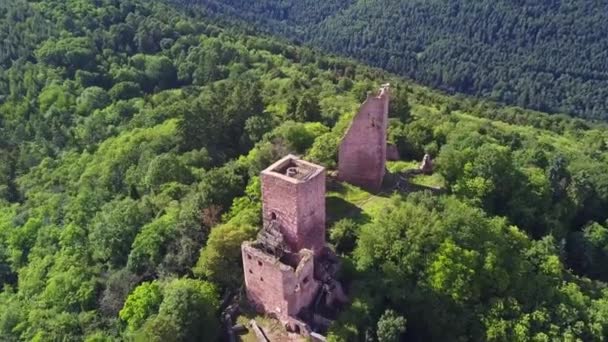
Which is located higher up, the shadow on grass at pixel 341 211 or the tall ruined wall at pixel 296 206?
the tall ruined wall at pixel 296 206

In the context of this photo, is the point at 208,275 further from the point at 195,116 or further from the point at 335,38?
the point at 335,38

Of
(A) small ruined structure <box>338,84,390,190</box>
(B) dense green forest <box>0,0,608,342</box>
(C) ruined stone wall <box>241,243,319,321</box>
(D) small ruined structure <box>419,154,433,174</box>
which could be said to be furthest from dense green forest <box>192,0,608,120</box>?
(C) ruined stone wall <box>241,243,319,321</box>

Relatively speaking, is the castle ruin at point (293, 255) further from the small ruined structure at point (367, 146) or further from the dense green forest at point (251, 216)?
the small ruined structure at point (367, 146)

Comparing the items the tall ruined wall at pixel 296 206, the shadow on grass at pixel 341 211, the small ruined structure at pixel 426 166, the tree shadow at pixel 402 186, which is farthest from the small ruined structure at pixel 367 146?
the tall ruined wall at pixel 296 206

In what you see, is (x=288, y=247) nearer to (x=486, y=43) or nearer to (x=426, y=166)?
(x=426, y=166)

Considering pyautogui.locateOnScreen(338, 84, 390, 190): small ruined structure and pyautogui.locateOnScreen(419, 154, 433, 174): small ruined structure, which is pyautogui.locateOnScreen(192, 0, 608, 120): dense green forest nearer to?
pyautogui.locateOnScreen(419, 154, 433, 174): small ruined structure

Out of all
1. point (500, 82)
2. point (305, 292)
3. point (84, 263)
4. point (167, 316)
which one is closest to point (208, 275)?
point (167, 316)
